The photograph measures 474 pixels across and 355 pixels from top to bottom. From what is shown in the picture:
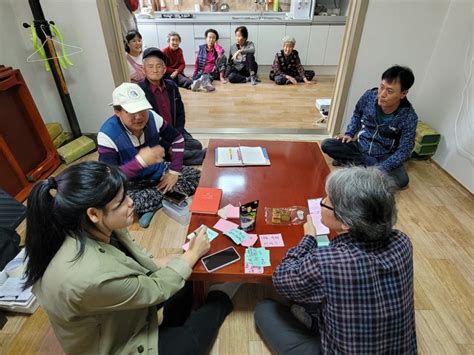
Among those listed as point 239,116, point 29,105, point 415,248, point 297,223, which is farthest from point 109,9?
point 415,248

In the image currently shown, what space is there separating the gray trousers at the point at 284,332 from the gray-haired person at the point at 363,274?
152mm

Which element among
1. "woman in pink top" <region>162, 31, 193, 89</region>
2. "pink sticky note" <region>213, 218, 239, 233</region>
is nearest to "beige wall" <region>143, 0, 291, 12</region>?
"woman in pink top" <region>162, 31, 193, 89</region>

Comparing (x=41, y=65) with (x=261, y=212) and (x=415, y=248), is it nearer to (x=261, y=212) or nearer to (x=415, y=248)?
(x=261, y=212)

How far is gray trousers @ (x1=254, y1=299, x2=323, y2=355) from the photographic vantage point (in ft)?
3.47

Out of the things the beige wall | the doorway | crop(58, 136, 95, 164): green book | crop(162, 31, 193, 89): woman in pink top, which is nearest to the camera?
the doorway

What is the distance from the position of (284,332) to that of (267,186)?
72cm

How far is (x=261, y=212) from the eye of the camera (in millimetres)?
1420

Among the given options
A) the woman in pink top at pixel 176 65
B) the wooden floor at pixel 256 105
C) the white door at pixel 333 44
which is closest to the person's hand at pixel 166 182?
the wooden floor at pixel 256 105

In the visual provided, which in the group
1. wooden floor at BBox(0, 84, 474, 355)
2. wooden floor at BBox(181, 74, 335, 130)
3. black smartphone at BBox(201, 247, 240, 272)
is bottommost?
wooden floor at BBox(0, 84, 474, 355)

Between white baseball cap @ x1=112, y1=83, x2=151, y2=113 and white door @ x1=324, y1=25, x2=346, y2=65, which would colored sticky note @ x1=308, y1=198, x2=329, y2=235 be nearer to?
white baseball cap @ x1=112, y1=83, x2=151, y2=113

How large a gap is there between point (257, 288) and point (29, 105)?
2.18 meters

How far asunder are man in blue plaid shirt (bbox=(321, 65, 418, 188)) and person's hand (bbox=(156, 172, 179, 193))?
1.33 metres

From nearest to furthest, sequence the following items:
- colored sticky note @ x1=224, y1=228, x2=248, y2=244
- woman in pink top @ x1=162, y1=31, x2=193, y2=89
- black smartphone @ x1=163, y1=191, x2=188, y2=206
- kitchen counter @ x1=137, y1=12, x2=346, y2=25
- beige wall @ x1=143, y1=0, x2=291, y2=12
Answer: colored sticky note @ x1=224, y1=228, x2=248, y2=244, black smartphone @ x1=163, y1=191, x2=188, y2=206, woman in pink top @ x1=162, y1=31, x2=193, y2=89, kitchen counter @ x1=137, y1=12, x2=346, y2=25, beige wall @ x1=143, y1=0, x2=291, y2=12

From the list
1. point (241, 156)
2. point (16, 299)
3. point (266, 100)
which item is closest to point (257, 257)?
point (241, 156)
